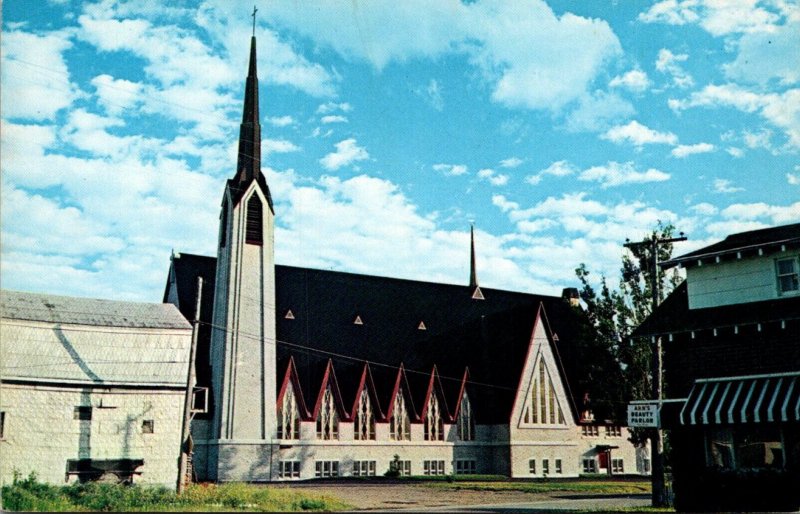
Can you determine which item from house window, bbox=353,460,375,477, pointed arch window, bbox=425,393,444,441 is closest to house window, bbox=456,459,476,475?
pointed arch window, bbox=425,393,444,441

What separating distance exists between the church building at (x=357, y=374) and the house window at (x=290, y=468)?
0.08m

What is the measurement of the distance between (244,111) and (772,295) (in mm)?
34142

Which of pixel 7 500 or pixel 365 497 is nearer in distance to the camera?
pixel 7 500

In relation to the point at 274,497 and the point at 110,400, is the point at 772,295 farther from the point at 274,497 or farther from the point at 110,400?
the point at 110,400

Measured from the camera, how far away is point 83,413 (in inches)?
1174

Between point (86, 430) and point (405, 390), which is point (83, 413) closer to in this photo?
point (86, 430)

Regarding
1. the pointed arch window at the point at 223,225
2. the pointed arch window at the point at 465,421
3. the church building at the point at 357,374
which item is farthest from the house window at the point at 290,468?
the pointed arch window at the point at 223,225

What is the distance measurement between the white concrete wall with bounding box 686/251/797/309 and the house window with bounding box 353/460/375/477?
28812 mm

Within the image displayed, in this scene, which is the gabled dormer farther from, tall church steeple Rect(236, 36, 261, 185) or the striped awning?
tall church steeple Rect(236, 36, 261, 185)

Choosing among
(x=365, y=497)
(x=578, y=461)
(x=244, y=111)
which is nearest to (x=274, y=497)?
(x=365, y=497)

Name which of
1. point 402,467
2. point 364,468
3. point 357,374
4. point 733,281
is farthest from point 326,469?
point 733,281

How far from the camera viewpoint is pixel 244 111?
163 ft

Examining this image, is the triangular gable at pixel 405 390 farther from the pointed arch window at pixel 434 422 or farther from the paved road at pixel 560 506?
the paved road at pixel 560 506

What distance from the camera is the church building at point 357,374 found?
154 ft
